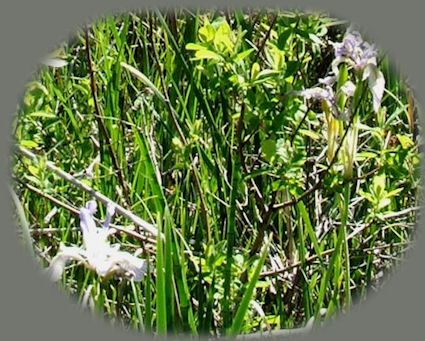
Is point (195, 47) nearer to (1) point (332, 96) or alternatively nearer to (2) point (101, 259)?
(1) point (332, 96)

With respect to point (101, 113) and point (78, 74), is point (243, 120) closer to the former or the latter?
point (101, 113)

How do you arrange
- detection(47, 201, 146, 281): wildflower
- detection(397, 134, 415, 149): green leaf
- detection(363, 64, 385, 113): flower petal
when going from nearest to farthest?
detection(47, 201, 146, 281): wildflower < detection(363, 64, 385, 113): flower petal < detection(397, 134, 415, 149): green leaf

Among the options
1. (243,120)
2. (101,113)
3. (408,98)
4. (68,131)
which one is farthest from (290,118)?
(68,131)

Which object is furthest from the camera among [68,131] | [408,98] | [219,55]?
[68,131]

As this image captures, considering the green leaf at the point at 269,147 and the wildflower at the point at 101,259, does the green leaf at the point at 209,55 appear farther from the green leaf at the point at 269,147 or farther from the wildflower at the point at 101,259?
the wildflower at the point at 101,259

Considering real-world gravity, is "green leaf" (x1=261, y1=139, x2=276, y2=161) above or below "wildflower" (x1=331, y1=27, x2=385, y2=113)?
below

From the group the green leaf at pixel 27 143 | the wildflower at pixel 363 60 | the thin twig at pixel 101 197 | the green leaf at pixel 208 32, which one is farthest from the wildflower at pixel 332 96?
the green leaf at pixel 27 143

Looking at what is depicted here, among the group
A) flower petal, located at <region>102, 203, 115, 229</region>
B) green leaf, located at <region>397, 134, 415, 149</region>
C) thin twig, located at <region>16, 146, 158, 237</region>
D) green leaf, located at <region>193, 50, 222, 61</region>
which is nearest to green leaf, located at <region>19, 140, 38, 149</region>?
thin twig, located at <region>16, 146, 158, 237</region>

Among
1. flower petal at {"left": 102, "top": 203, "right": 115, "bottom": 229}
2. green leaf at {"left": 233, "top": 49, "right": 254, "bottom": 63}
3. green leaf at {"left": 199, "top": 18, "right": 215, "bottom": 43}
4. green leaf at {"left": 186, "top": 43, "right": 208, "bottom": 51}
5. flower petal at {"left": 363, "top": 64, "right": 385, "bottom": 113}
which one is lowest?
flower petal at {"left": 102, "top": 203, "right": 115, "bottom": 229}

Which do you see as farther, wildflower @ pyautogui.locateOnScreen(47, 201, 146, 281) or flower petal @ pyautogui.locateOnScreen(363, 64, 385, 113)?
flower petal @ pyautogui.locateOnScreen(363, 64, 385, 113)

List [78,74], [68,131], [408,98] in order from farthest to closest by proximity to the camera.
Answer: [78,74]
[68,131]
[408,98]

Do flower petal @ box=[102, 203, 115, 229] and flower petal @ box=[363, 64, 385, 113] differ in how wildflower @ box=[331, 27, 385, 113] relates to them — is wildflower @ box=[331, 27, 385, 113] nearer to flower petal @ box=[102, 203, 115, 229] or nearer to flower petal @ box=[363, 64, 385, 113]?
flower petal @ box=[363, 64, 385, 113]
